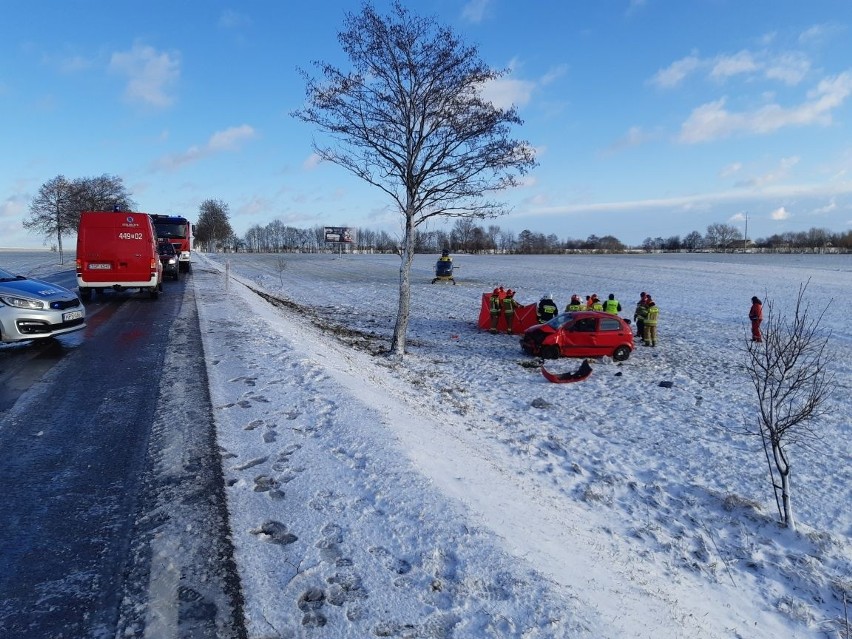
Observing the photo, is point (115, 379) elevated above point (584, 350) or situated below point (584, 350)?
above

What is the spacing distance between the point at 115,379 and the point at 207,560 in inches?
196

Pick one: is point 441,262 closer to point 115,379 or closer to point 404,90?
point 404,90

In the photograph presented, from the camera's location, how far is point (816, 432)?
9.12 m

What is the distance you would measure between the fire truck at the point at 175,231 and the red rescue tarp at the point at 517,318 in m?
18.4

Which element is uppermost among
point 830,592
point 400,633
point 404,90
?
point 404,90

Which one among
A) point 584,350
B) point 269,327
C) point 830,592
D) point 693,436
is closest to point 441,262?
point 584,350

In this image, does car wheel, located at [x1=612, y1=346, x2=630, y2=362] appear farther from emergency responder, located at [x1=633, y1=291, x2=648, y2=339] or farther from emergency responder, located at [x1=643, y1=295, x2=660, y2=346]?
emergency responder, located at [x1=633, y1=291, x2=648, y2=339]

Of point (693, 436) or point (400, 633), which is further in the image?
point (693, 436)

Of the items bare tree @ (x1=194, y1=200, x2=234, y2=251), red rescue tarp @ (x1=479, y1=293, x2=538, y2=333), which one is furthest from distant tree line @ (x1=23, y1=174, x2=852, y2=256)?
red rescue tarp @ (x1=479, y1=293, x2=538, y2=333)

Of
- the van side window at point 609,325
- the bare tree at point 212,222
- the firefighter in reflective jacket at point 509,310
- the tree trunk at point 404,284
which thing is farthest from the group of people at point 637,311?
the bare tree at point 212,222

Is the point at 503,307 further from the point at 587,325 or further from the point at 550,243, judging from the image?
the point at 550,243

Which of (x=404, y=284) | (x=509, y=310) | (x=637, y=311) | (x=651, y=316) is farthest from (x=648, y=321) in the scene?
(x=404, y=284)

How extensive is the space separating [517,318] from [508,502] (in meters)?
13.7

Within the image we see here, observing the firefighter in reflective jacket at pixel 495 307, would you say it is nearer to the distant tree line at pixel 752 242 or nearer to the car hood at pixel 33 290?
the car hood at pixel 33 290
